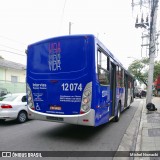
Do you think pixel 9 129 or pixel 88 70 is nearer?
pixel 88 70

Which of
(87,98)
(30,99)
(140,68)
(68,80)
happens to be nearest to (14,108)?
(30,99)

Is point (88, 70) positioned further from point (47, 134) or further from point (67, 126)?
point (67, 126)

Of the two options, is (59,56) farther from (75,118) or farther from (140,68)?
(140,68)

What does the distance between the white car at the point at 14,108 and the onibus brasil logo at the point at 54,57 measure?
10.9 feet

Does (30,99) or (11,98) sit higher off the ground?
(30,99)

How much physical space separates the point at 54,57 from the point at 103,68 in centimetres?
172

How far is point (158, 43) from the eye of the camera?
43.9 ft

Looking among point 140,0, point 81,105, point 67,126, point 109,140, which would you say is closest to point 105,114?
point 109,140

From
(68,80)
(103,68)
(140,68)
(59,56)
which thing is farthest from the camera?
(140,68)

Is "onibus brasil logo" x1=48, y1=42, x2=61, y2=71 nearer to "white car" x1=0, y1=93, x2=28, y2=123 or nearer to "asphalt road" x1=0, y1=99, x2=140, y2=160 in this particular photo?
"asphalt road" x1=0, y1=99, x2=140, y2=160

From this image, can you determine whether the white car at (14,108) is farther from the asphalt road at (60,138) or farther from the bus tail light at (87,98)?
the bus tail light at (87,98)

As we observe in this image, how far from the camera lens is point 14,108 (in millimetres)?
8094

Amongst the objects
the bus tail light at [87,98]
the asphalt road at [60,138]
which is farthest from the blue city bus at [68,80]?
the asphalt road at [60,138]

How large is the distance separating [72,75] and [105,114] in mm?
2016
